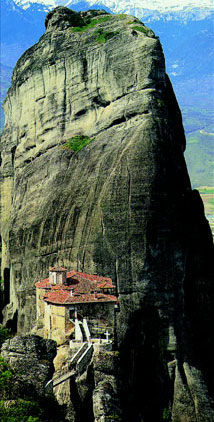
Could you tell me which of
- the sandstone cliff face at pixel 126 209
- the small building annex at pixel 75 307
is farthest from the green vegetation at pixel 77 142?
the small building annex at pixel 75 307

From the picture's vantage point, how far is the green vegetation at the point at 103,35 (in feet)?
252

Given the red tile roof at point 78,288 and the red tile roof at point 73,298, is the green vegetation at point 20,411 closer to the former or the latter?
the red tile roof at point 73,298

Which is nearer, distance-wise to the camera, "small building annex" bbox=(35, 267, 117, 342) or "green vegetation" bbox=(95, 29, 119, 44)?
"small building annex" bbox=(35, 267, 117, 342)

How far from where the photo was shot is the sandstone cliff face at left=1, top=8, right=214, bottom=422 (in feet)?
207

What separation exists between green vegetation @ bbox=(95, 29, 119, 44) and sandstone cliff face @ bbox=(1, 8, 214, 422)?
0.60ft

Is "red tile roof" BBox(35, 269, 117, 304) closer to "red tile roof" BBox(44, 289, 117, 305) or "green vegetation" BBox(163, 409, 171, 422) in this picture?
"red tile roof" BBox(44, 289, 117, 305)

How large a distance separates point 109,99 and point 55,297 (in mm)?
26843

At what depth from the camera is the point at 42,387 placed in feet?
138

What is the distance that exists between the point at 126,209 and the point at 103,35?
22953 mm

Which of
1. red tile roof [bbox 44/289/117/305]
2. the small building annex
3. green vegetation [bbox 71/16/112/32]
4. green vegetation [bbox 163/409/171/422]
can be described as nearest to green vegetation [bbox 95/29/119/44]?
green vegetation [bbox 71/16/112/32]

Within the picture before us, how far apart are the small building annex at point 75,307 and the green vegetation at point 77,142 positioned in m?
19.0

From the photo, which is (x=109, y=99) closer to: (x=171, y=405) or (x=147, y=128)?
(x=147, y=128)

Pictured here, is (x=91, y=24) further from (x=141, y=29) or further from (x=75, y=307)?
(x=75, y=307)

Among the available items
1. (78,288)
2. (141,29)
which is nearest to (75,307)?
(78,288)
